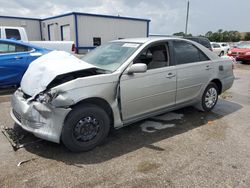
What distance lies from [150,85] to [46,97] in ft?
5.52

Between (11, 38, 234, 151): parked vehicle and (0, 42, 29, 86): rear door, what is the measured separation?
9.85ft

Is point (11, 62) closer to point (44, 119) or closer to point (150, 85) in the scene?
point (44, 119)

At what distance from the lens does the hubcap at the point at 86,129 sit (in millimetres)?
3283

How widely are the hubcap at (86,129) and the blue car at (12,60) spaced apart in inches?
166

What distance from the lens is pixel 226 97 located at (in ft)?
22.0

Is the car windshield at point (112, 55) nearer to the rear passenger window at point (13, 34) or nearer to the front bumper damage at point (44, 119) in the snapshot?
the front bumper damage at point (44, 119)

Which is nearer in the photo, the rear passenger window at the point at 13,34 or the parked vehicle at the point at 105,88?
the parked vehicle at the point at 105,88

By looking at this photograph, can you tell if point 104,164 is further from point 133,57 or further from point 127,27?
point 127,27

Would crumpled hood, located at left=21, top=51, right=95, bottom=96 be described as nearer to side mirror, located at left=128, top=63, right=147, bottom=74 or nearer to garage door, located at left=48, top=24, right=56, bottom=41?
side mirror, located at left=128, top=63, right=147, bottom=74

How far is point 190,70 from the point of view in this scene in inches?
179

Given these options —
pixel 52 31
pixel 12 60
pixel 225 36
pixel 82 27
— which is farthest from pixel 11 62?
pixel 225 36

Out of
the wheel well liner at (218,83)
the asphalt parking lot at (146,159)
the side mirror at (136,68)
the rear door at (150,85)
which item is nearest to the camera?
the asphalt parking lot at (146,159)

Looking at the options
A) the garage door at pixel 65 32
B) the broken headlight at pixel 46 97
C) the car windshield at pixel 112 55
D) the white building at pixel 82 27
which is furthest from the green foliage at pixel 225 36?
the broken headlight at pixel 46 97

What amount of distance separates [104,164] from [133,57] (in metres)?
1.71
